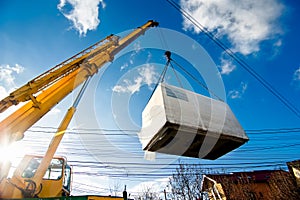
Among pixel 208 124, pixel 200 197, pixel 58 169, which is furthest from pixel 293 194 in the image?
pixel 58 169

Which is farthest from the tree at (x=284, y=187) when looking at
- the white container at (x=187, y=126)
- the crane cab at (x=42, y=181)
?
the crane cab at (x=42, y=181)

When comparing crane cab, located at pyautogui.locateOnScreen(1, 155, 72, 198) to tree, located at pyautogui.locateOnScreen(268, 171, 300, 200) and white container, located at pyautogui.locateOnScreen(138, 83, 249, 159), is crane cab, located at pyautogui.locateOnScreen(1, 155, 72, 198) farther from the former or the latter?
tree, located at pyautogui.locateOnScreen(268, 171, 300, 200)

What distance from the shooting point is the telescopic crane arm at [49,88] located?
528 centimetres

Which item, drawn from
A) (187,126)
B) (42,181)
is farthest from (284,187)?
(42,181)

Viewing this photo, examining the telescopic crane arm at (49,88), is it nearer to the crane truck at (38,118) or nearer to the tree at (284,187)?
the crane truck at (38,118)

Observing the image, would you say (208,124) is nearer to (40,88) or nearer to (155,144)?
(155,144)

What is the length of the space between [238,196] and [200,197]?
12.9 ft

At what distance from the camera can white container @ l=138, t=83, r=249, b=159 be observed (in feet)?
→ 13.3

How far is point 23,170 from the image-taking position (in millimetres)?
5906

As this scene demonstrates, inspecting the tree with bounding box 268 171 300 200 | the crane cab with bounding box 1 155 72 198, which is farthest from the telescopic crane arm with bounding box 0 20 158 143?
the tree with bounding box 268 171 300 200

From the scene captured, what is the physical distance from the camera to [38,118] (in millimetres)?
5840

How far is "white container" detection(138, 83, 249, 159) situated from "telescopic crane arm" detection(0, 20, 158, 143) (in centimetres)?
302

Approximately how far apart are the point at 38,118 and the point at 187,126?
4212 mm

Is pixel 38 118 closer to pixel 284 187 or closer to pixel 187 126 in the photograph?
pixel 187 126
